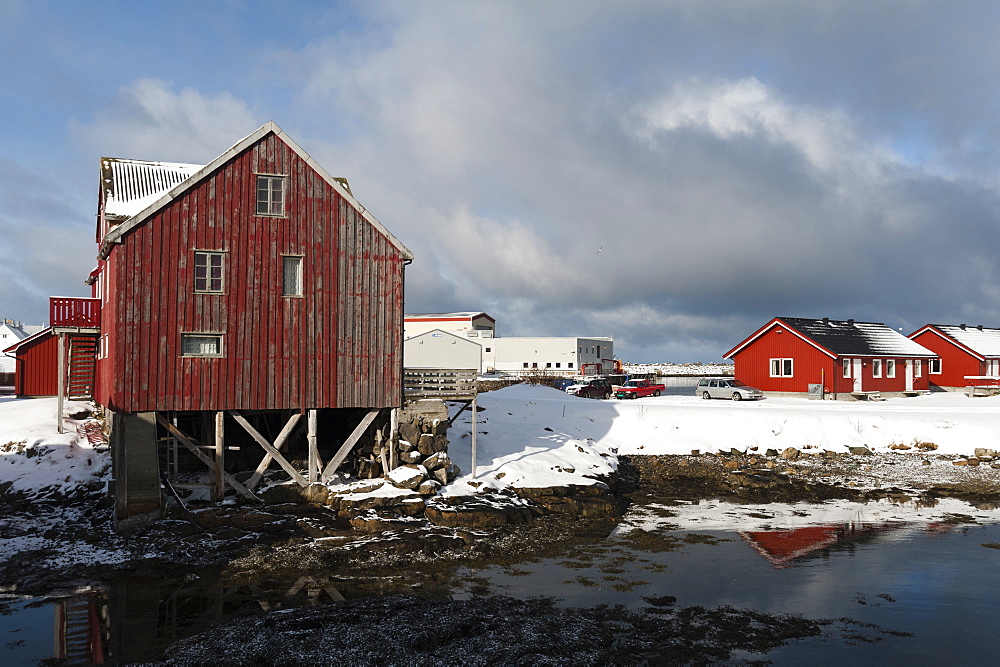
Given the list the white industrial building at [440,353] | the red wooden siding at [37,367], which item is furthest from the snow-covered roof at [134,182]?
the red wooden siding at [37,367]

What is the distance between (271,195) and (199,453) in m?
8.52

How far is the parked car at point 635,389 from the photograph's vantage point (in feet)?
178

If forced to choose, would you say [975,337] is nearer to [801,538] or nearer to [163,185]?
[801,538]

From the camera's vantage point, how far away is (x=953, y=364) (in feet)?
217

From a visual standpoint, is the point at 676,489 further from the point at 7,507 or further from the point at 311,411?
the point at 7,507

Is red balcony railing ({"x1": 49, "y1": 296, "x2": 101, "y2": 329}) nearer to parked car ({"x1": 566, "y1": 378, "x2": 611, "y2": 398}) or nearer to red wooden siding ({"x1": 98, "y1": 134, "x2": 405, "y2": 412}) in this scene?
red wooden siding ({"x1": 98, "y1": 134, "x2": 405, "y2": 412})

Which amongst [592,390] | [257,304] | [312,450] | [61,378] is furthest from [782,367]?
[61,378]

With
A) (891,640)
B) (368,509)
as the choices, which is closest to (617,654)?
(891,640)

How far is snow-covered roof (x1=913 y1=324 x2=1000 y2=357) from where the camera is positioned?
65938mm

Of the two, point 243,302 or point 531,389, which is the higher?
point 243,302

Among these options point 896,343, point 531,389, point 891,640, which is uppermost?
point 896,343

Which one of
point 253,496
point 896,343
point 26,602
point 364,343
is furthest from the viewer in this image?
point 896,343

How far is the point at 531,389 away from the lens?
2041 inches

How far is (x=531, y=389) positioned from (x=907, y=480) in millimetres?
26107
